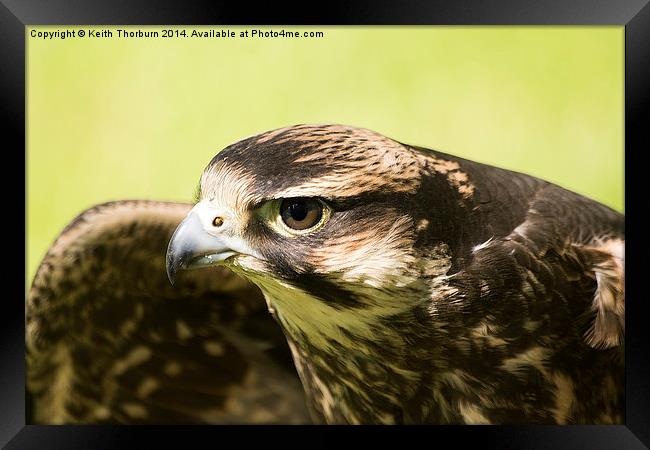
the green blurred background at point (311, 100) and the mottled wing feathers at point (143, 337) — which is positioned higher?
the green blurred background at point (311, 100)

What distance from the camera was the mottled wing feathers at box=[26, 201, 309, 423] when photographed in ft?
9.37

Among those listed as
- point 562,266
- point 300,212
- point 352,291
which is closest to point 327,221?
point 300,212

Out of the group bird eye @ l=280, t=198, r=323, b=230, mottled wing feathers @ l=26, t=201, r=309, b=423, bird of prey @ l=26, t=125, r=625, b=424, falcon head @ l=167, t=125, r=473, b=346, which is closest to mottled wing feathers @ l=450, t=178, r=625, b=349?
bird of prey @ l=26, t=125, r=625, b=424

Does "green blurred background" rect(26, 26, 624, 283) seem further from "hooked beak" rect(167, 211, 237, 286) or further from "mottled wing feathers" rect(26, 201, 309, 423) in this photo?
"hooked beak" rect(167, 211, 237, 286)

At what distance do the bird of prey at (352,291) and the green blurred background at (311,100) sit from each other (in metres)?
0.25

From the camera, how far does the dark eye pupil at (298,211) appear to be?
2252 mm

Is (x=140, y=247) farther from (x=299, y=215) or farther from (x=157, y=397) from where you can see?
(x=299, y=215)

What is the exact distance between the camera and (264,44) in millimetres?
2715

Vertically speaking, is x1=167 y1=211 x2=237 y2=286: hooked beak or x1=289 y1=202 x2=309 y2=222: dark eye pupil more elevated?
x1=289 y1=202 x2=309 y2=222: dark eye pupil

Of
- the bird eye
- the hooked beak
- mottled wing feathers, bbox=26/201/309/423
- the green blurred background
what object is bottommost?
mottled wing feathers, bbox=26/201/309/423

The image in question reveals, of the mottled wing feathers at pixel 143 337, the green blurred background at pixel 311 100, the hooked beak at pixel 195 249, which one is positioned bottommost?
the mottled wing feathers at pixel 143 337

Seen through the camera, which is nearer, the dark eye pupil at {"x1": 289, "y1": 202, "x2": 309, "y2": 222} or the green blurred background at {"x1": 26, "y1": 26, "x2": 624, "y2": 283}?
the dark eye pupil at {"x1": 289, "y1": 202, "x2": 309, "y2": 222}
